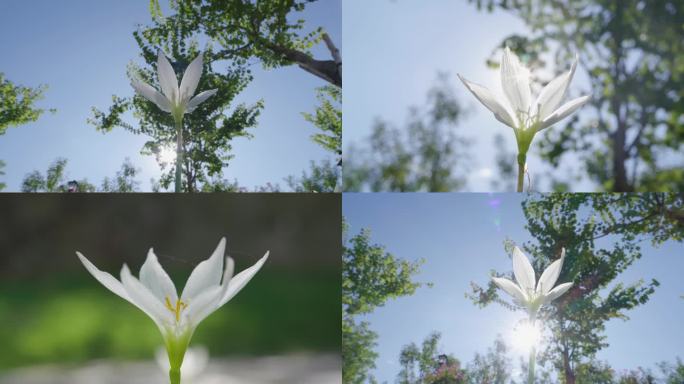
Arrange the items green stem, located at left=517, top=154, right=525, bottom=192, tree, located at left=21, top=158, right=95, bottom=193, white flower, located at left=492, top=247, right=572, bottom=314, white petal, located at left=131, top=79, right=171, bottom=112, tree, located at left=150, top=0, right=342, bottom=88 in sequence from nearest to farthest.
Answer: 1. green stem, located at left=517, top=154, right=525, bottom=192
2. white flower, located at left=492, top=247, right=572, bottom=314
3. white petal, located at left=131, top=79, right=171, bottom=112
4. tree, located at left=21, top=158, right=95, bottom=193
5. tree, located at left=150, top=0, right=342, bottom=88

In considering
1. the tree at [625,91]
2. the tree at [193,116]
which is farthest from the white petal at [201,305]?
the tree at [625,91]

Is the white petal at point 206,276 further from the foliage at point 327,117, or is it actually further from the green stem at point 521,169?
the foliage at point 327,117

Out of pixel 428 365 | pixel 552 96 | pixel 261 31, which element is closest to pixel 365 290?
Answer: pixel 428 365

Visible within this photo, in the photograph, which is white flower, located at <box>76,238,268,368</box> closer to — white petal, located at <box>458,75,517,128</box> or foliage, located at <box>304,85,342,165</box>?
white petal, located at <box>458,75,517,128</box>

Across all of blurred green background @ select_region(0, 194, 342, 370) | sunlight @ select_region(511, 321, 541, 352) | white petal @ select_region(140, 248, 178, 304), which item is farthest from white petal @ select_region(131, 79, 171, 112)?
sunlight @ select_region(511, 321, 541, 352)

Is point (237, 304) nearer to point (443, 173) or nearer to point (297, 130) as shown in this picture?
point (297, 130)
